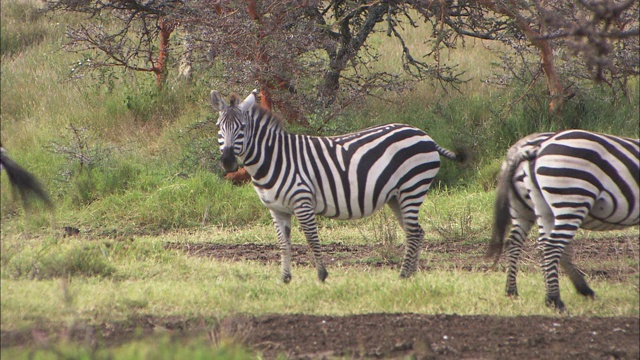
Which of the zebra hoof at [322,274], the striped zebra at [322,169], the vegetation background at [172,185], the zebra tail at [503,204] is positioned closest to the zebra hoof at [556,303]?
the vegetation background at [172,185]

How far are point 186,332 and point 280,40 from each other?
25.0 ft

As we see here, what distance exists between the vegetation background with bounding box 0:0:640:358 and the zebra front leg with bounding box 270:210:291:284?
21 centimetres

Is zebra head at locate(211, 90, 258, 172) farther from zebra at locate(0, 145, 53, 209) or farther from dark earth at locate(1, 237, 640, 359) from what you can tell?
dark earth at locate(1, 237, 640, 359)

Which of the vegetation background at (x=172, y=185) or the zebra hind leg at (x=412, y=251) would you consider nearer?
the vegetation background at (x=172, y=185)

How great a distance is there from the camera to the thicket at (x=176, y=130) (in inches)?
467

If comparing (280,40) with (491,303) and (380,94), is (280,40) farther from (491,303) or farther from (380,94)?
(491,303)

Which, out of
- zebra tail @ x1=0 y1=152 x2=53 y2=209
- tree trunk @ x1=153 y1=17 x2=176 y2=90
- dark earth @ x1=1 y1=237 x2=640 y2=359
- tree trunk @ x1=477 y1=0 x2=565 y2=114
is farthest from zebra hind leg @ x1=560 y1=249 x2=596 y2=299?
tree trunk @ x1=153 y1=17 x2=176 y2=90

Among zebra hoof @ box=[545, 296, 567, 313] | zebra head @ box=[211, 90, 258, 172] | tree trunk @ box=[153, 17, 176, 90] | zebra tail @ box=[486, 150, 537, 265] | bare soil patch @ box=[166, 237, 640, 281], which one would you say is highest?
tree trunk @ box=[153, 17, 176, 90]

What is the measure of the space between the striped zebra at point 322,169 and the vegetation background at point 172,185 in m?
0.58

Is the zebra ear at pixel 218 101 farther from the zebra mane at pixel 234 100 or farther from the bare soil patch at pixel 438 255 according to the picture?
the bare soil patch at pixel 438 255

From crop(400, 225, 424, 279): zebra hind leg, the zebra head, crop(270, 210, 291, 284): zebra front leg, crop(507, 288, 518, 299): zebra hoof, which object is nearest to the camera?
crop(507, 288, 518, 299): zebra hoof

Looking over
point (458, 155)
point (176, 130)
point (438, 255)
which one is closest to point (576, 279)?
point (458, 155)

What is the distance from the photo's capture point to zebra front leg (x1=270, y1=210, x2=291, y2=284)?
792 centimetres

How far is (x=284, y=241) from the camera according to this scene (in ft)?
26.1
